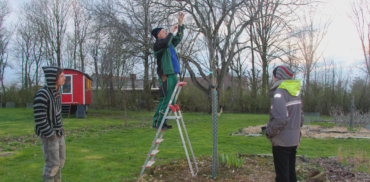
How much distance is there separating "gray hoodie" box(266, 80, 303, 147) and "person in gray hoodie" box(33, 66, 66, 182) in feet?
8.14

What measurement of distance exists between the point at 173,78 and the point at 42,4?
2670cm

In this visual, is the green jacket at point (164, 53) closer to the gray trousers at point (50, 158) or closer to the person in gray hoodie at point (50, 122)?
the person in gray hoodie at point (50, 122)

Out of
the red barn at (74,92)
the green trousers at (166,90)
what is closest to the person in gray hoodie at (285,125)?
the green trousers at (166,90)

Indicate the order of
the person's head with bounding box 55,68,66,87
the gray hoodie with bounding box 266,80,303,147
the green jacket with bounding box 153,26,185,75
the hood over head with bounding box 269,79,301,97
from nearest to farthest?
1. the gray hoodie with bounding box 266,80,303,147
2. the hood over head with bounding box 269,79,301,97
3. the person's head with bounding box 55,68,66,87
4. the green jacket with bounding box 153,26,185,75

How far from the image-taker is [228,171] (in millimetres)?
3943

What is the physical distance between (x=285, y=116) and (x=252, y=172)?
1.64m

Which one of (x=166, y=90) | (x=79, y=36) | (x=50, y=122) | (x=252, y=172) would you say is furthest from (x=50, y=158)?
(x=79, y=36)

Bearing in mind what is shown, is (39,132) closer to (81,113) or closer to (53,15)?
(81,113)

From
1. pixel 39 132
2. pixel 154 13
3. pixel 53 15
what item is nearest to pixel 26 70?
pixel 53 15

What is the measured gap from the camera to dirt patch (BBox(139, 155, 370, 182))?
3.68 metres

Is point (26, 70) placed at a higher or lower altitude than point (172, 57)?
higher

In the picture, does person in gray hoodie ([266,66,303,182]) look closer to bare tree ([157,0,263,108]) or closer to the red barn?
bare tree ([157,0,263,108])

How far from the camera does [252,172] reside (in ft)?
13.0

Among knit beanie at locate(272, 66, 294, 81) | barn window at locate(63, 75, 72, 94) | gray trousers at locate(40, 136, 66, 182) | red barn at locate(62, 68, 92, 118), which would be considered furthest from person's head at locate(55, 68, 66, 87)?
barn window at locate(63, 75, 72, 94)
